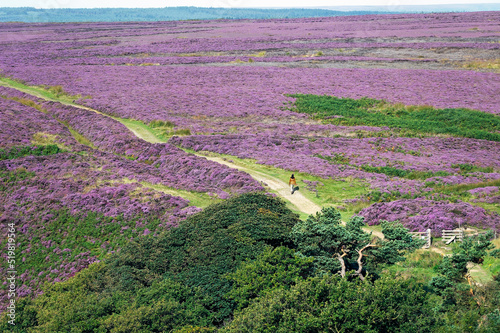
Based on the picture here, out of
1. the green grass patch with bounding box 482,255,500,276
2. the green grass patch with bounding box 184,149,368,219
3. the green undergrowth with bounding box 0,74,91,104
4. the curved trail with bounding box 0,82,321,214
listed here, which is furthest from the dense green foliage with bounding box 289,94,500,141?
the green undergrowth with bounding box 0,74,91,104

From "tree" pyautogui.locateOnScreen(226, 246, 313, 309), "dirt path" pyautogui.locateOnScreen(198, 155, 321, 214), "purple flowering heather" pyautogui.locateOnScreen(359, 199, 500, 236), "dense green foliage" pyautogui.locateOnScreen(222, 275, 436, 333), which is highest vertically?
"dense green foliage" pyautogui.locateOnScreen(222, 275, 436, 333)

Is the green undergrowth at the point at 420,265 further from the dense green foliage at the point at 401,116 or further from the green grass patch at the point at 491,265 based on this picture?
the dense green foliage at the point at 401,116

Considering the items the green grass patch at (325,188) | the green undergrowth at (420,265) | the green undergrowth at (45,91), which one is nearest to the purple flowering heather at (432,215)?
the green grass patch at (325,188)

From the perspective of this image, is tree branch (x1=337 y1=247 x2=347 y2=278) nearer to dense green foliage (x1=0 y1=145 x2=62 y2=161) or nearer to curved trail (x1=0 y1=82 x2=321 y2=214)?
curved trail (x1=0 y1=82 x2=321 y2=214)

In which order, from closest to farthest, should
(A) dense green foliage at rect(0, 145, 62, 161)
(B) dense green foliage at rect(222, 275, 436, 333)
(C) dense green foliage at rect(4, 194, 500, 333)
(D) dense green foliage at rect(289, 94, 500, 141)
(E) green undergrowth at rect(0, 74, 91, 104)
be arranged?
(B) dense green foliage at rect(222, 275, 436, 333), (C) dense green foliage at rect(4, 194, 500, 333), (A) dense green foliage at rect(0, 145, 62, 161), (D) dense green foliage at rect(289, 94, 500, 141), (E) green undergrowth at rect(0, 74, 91, 104)

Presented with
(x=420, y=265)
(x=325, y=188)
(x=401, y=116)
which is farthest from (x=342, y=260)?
(x=401, y=116)

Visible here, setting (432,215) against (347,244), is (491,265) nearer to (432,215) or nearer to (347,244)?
(432,215)

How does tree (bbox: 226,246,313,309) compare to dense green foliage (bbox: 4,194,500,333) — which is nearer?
dense green foliage (bbox: 4,194,500,333)
